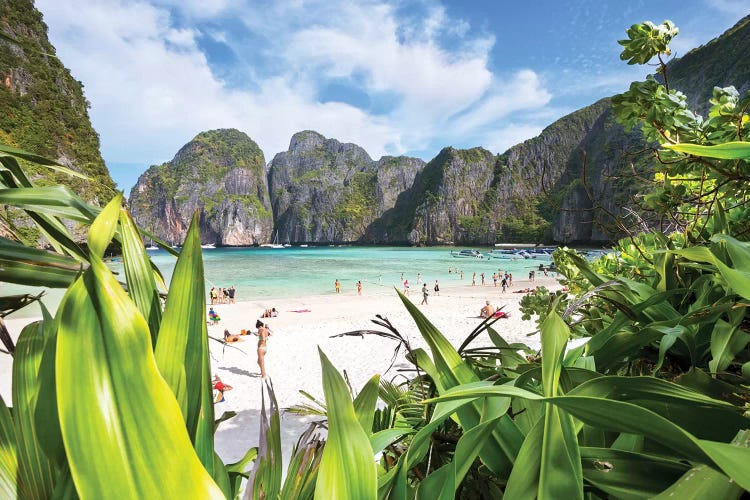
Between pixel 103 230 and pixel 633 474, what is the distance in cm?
63

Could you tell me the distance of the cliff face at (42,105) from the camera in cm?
2650

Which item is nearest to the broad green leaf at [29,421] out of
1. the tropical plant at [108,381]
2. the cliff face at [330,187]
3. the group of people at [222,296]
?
the tropical plant at [108,381]

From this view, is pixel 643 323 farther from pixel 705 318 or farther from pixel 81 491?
pixel 81 491

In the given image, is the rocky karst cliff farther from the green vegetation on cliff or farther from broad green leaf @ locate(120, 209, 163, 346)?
broad green leaf @ locate(120, 209, 163, 346)

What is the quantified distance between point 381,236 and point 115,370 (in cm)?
11473

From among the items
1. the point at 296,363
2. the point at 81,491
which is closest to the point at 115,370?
the point at 81,491

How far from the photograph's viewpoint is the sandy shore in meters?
5.97

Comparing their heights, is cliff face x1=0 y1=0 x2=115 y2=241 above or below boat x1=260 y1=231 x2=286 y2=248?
above

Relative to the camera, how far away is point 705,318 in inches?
23.8

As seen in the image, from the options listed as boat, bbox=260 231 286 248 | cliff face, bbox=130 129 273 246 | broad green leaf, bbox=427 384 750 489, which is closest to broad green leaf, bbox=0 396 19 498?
broad green leaf, bbox=427 384 750 489

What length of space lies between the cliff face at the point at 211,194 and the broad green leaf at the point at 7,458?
11491 centimetres

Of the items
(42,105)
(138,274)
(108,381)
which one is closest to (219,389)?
(138,274)

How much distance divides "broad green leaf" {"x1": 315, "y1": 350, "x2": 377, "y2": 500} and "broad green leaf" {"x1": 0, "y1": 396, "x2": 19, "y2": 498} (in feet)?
1.17

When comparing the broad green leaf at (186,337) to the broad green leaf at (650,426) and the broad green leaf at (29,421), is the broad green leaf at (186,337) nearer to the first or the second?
the broad green leaf at (29,421)
